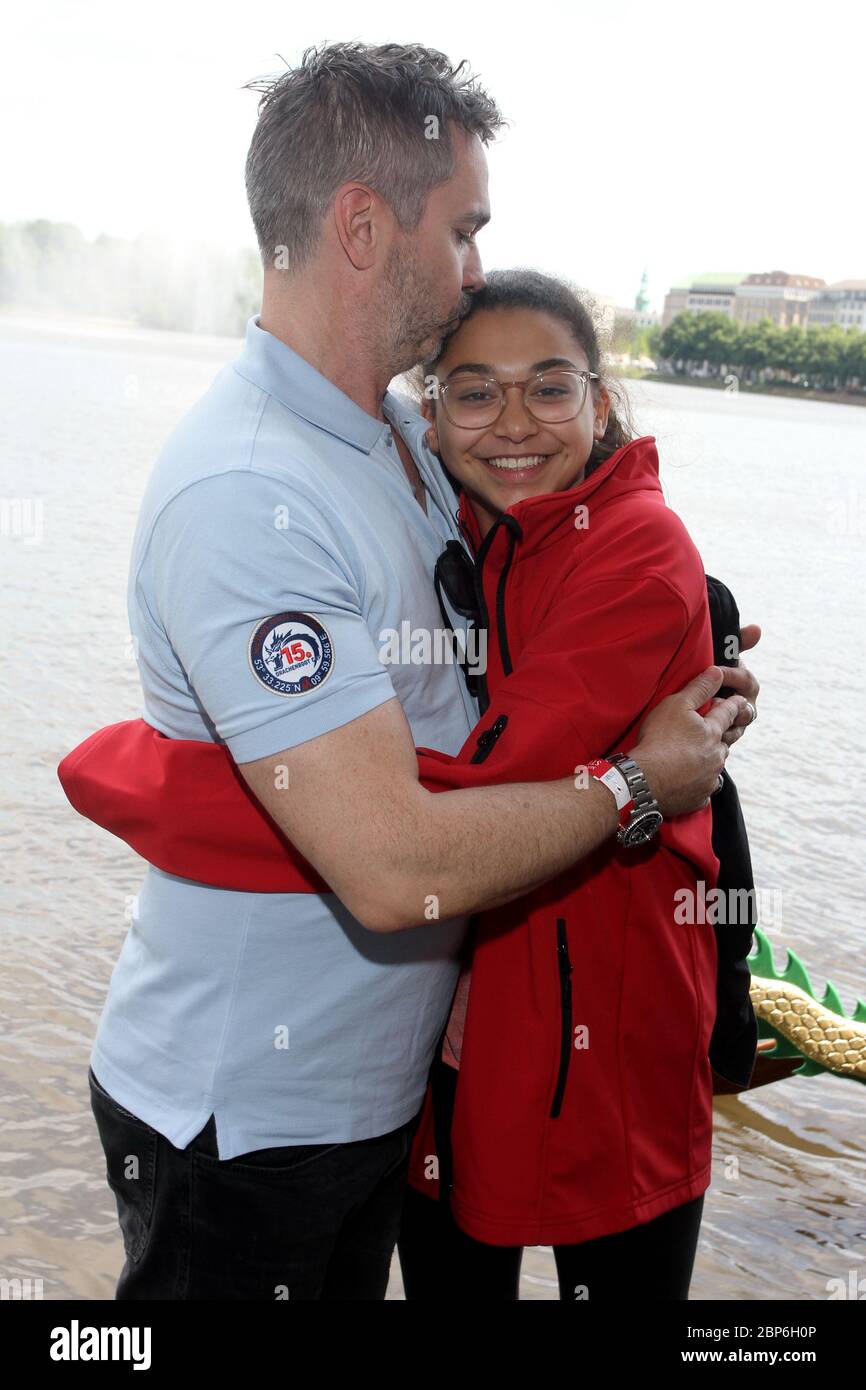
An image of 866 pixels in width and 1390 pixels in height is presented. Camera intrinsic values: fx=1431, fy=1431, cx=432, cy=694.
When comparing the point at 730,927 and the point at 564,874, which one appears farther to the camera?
the point at 730,927

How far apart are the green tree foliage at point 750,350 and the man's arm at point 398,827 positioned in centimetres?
8265

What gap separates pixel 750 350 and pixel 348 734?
88.1 m

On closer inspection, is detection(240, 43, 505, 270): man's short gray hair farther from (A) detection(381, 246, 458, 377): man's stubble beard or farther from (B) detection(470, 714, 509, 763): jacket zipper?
(B) detection(470, 714, 509, 763): jacket zipper

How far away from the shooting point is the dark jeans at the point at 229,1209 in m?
1.91

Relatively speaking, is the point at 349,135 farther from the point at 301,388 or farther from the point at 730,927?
the point at 730,927

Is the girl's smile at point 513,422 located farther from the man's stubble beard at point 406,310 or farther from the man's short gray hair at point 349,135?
the man's short gray hair at point 349,135

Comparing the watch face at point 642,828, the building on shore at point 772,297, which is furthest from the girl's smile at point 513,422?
the building on shore at point 772,297

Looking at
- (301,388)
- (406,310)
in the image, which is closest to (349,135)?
(406,310)

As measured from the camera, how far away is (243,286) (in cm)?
5244

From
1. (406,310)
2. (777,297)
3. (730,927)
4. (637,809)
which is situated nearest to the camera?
(637,809)

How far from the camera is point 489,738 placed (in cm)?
193

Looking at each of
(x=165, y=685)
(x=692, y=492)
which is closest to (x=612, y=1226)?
(x=165, y=685)
